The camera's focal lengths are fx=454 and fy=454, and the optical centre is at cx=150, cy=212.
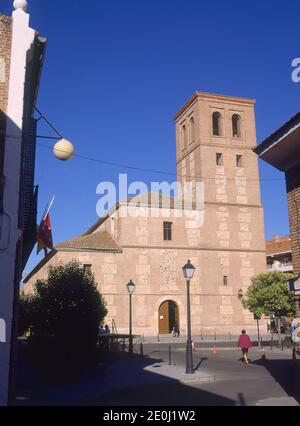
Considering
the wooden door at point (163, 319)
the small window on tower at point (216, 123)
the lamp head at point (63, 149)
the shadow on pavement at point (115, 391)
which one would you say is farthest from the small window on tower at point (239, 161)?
the lamp head at point (63, 149)

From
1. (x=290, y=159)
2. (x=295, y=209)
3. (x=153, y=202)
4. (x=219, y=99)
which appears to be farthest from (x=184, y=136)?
(x=295, y=209)

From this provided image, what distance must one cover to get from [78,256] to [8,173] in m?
28.8

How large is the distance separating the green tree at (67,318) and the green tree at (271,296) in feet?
49.5

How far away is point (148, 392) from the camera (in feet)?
38.5

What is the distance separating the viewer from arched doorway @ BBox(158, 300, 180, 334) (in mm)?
38125

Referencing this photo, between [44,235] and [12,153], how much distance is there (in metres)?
3.56

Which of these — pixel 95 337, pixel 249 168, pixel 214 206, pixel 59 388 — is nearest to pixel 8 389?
pixel 59 388

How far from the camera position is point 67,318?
14.1 metres

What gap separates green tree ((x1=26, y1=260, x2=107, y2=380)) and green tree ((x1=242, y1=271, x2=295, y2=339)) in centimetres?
1509

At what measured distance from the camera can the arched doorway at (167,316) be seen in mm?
38125

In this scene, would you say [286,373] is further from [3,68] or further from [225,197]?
[225,197]

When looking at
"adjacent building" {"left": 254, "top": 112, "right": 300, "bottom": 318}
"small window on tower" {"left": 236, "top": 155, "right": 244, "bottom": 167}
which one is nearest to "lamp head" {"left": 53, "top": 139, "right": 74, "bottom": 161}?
"adjacent building" {"left": 254, "top": 112, "right": 300, "bottom": 318}

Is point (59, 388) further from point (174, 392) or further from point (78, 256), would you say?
point (78, 256)

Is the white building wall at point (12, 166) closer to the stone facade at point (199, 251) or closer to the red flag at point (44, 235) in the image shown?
the red flag at point (44, 235)
